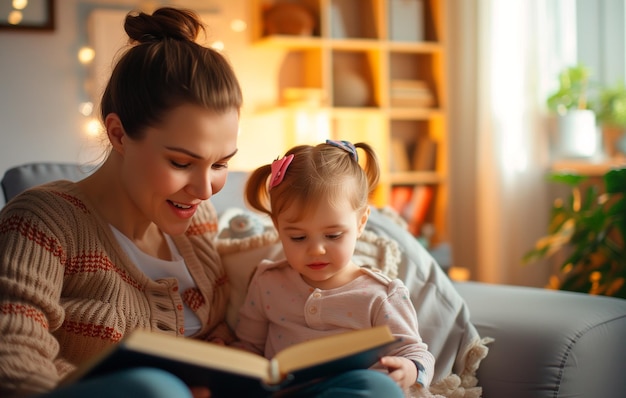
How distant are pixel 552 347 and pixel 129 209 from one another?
2.84 ft

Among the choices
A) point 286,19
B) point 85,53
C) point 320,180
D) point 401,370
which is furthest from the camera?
point 286,19

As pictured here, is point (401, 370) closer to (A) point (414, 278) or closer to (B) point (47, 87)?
(A) point (414, 278)

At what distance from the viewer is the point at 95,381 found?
3.11ft

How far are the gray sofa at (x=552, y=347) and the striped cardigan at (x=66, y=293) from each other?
0.41 m

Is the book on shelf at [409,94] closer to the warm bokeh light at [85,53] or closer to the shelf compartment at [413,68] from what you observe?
the shelf compartment at [413,68]

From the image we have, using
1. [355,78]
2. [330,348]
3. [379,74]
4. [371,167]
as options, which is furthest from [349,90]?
[330,348]

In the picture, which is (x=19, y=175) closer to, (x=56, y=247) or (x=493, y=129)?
(x=56, y=247)

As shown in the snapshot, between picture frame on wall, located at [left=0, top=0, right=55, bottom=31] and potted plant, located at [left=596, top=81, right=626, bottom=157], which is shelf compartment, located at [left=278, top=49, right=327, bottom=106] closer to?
picture frame on wall, located at [left=0, top=0, right=55, bottom=31]

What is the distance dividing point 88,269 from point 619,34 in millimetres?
3118

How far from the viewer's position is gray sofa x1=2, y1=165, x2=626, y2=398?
1.48 metres

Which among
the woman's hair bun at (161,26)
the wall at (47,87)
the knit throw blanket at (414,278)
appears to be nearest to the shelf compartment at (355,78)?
the wall at (47,87)

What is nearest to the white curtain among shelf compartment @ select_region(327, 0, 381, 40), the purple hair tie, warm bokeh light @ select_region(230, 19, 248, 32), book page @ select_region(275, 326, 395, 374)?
shelf compartment @ select_region(327, 0, 381, 40)

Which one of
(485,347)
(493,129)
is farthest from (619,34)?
(485,347)

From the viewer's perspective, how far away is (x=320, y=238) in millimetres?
1442
